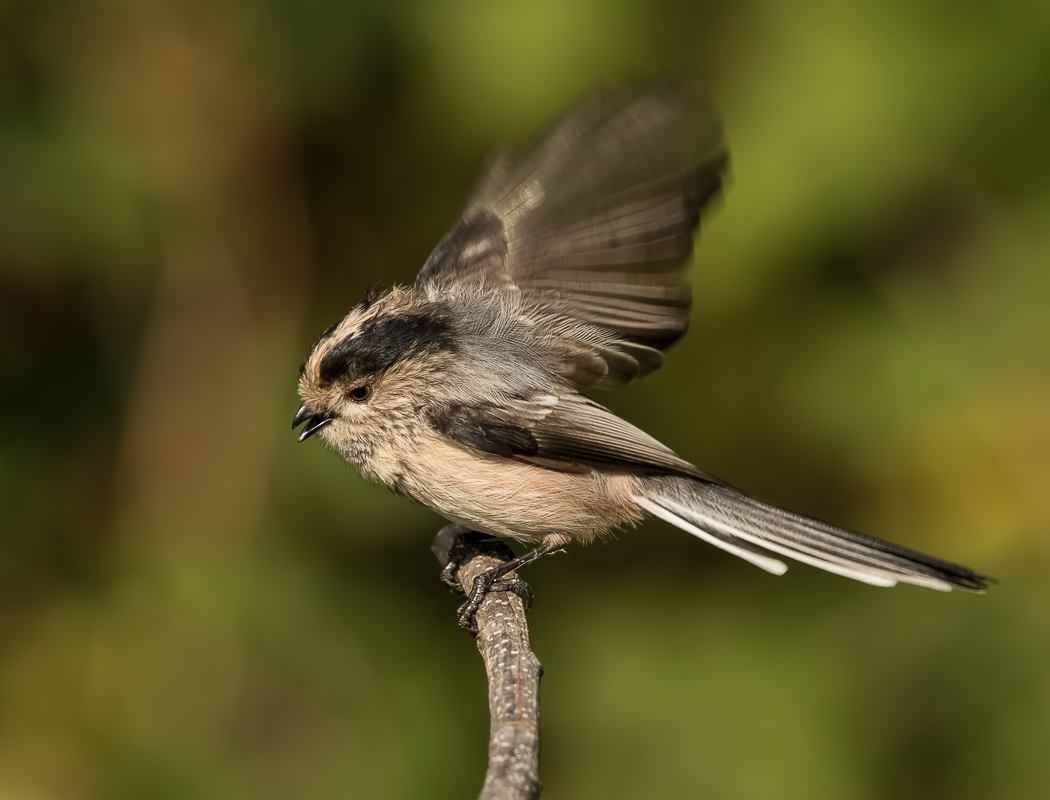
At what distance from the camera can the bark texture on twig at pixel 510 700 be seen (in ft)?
4.79

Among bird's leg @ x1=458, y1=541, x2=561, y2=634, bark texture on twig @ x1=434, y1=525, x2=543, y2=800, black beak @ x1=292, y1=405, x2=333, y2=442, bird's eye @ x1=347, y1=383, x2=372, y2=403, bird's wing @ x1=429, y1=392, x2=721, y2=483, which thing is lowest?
bark texture on twig @ x1=434, y1=525, x2=543, y2=800

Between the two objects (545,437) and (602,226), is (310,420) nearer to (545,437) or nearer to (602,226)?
(545,437)

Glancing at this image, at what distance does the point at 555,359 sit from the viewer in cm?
283

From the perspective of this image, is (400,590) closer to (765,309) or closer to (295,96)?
(765,309)

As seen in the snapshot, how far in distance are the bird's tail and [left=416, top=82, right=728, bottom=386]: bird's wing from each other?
44 cm

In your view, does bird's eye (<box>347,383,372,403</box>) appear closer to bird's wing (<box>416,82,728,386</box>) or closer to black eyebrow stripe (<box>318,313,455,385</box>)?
black eyebrow stripe (<box>318,313,455,385</box>)

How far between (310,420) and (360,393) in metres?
0.21

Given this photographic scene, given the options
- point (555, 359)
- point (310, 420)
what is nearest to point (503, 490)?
point (555, 359)

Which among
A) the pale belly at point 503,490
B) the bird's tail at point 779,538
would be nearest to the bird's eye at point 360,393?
the pale belly at point 503,490

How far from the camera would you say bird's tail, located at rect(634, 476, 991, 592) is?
230 cm

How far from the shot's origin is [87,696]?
9.71ft

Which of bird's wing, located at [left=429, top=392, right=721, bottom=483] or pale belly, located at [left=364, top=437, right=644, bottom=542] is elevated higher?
bird's wing, located at [left=429, top=392, right=721, bottom=483]

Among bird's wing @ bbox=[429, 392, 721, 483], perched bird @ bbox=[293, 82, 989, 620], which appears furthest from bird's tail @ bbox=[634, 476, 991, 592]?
bird's wing @ bbox=[429, 392, 721, 483]

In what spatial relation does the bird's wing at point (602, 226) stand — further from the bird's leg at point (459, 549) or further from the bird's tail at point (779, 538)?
the bird's leg at point (459, 549)
